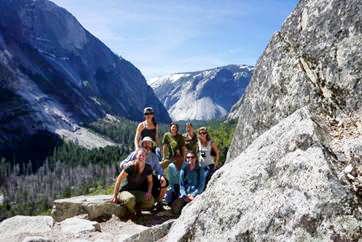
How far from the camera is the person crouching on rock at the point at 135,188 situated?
41.6 ft

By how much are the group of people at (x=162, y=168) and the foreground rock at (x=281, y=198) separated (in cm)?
540

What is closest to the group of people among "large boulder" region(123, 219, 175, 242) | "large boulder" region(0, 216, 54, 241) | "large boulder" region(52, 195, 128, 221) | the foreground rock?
"large boulder" region(52, 195, 128, 221)

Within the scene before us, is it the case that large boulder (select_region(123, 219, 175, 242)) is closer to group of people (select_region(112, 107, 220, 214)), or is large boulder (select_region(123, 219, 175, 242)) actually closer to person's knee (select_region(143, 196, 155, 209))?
group of people (select_region(112, 107, 220, 214))

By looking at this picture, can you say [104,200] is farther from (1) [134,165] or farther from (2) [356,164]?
(2) [356,164]

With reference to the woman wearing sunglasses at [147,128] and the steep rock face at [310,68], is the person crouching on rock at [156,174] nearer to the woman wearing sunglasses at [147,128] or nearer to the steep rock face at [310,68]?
the woman wearing sunglasses at [147,128]

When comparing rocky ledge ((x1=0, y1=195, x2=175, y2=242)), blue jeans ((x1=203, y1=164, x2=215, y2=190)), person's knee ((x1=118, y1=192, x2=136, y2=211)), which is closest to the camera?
rocky ledge ((x1=0, y1=195, x2=175, y2=242))

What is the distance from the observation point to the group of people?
12812 mm

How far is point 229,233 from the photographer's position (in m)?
6.20

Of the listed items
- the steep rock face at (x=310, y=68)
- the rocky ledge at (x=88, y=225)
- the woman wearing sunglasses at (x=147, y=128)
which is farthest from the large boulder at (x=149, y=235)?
the woman wearing sunglasses at (x=147, y=128)

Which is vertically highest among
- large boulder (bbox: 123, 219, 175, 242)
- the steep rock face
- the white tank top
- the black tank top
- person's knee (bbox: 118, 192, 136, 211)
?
the steep rock face

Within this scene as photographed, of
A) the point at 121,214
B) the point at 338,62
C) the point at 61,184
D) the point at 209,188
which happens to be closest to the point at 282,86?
the point at 338,62

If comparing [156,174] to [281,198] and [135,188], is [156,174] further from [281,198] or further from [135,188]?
[281,198]

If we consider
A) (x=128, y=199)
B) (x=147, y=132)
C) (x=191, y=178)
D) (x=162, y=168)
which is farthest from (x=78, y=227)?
(x=191, y=178)

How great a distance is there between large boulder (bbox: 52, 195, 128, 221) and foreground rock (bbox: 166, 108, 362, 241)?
6042 mm
